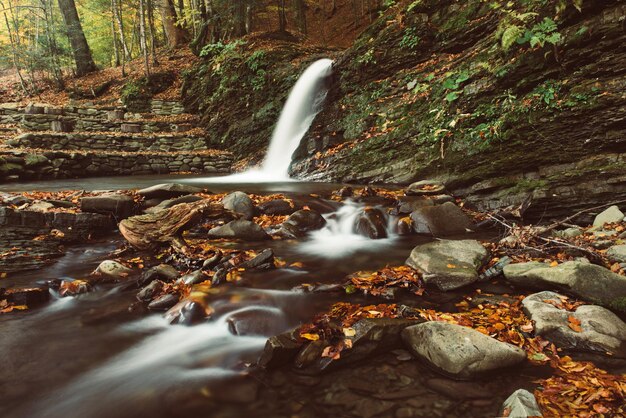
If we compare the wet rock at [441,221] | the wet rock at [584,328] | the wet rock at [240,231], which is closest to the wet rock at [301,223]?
the wet rock at [240,231]

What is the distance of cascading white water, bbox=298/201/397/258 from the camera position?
5552 mm

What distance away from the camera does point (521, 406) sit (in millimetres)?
1941

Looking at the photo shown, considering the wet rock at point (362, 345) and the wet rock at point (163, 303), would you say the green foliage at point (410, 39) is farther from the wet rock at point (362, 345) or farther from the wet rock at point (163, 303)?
the wet rock at point (163, 303)

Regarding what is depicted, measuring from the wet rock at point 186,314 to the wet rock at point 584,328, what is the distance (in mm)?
3227

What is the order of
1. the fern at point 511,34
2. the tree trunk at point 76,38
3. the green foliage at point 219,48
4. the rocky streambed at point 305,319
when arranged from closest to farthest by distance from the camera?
the rocky streambed at point 305,319 → the fern at point 511,34 → the green foliage at point 219,48 → the tree trunk at point 76,38

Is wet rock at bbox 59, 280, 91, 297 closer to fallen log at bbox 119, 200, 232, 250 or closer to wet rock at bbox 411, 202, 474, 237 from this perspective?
fallen log at bbox 119, 200, 232, 250

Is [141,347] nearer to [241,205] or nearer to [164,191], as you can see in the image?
[241,205]

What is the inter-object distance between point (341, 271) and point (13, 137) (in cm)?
1537

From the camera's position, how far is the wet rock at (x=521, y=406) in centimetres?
190

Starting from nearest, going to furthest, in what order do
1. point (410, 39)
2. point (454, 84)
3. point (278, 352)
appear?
1. point (278, 352)
2. point (454, 84)
3. point (410, 39)

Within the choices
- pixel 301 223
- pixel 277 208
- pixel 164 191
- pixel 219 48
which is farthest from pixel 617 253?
A: pixel 219 48

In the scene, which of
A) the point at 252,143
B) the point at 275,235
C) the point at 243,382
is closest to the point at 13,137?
the point at 252,143

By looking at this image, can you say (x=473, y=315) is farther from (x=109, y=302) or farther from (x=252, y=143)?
(x=252, y=143)

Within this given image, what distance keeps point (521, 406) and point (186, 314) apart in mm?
2980
